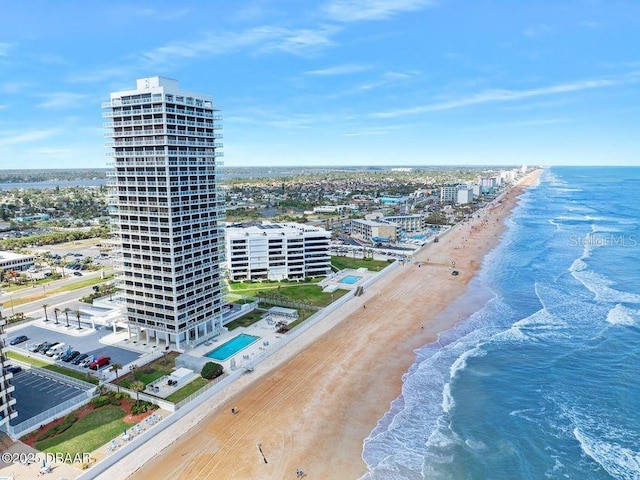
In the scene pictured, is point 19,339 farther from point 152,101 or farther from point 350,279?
point 350,279

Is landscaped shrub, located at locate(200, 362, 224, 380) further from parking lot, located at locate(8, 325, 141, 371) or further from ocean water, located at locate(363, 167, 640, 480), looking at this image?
ocean water, located at locate(363, 167, 640, 480)

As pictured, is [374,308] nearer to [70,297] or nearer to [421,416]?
[421,416]

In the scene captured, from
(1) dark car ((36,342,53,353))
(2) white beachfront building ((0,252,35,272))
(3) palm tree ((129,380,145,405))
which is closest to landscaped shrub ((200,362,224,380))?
(3) palm tree ((129,380,145,405))

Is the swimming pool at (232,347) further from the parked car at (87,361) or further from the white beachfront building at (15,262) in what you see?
the white beachfront building at (15,262)

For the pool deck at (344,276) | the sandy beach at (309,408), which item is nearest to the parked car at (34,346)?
the sandy beach at (309,408)

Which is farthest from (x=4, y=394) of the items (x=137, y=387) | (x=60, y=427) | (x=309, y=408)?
(x=309, y=408)

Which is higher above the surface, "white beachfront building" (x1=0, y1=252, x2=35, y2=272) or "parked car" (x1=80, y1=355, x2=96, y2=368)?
"white beachfront building" (x1=0, y1=252, x2=35, y2=272)

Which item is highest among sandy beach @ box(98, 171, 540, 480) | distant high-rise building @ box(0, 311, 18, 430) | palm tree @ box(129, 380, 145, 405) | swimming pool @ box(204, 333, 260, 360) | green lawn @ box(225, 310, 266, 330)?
distant high-rise building @ box(0, 311, 18, 430)
